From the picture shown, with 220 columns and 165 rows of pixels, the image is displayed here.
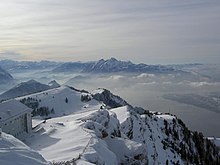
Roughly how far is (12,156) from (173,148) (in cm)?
10655

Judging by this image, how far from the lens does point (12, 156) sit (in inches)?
905

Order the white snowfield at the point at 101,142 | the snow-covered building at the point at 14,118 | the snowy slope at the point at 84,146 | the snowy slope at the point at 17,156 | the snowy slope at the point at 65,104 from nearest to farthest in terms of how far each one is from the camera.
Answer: the snowy slope at the point at 17,156 → the snowy slope at the point at 84,146 → the white snowfield at the point at 101,142 → the snow-covered building at the point at 14,118 → the snowy slope at the point at 65,104

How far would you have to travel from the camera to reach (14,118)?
65.5 metres

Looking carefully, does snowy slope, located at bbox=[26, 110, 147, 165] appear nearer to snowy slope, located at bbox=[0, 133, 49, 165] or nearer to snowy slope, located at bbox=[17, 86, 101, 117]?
snowy slope, located at bbox=[0, 133, 49, 165]

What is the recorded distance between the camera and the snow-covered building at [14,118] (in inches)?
2494

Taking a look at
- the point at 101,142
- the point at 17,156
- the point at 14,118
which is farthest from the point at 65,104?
the point at 17,156

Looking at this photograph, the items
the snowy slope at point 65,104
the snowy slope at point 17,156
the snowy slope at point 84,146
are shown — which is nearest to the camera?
the snowy slope at point 17,156

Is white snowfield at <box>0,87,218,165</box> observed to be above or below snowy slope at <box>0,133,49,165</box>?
below

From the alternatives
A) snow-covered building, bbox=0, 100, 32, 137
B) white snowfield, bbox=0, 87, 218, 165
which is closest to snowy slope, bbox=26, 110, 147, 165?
white snowfield, bbox=0, 87, 218, 165

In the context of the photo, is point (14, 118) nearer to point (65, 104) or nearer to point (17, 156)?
point (17, 156)

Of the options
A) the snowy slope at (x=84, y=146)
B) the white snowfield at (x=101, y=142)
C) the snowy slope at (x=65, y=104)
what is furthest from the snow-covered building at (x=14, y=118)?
the snowy slope at (x=65, y=104)

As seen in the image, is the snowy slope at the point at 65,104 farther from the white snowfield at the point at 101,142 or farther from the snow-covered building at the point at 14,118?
the snow-covered building at the point at 14,118

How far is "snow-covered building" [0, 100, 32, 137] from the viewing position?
63.3m

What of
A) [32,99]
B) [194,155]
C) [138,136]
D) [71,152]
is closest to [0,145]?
[71,152]
